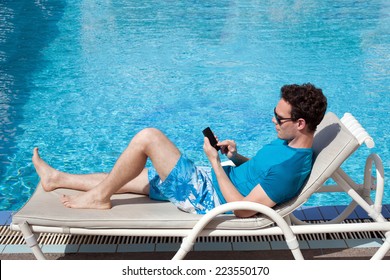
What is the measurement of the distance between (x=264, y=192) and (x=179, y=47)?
24.4 feet

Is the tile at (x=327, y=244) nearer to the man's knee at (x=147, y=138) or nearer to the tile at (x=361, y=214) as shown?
the tile at (x=361, y=214)

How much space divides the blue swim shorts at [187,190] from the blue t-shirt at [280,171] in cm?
13

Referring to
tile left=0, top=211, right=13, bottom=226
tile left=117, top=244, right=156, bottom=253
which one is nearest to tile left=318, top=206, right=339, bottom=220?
tile left=117, top=244, right=156, bottom=253

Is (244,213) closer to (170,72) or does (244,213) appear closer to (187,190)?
(187,190)

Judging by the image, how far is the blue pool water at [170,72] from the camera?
23.2 feet

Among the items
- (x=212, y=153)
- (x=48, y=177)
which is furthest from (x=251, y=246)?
(x=48, y=177)

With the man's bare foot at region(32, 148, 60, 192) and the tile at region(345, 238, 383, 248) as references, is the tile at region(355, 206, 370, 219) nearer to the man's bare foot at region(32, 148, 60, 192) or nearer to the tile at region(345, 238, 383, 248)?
the tile at region(345, 238, 383, 248)

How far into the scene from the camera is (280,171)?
3.45m

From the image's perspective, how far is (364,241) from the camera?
4.19 m

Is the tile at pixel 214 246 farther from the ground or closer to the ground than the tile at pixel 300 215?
farther from the ground

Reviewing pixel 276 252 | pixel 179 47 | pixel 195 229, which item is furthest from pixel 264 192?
pixel 179 47

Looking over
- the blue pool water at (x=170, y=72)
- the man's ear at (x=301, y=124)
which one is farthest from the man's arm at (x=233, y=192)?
→ the blue pool water at (x=170, y=72)

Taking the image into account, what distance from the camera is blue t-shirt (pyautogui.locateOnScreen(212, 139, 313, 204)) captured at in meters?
3.45
